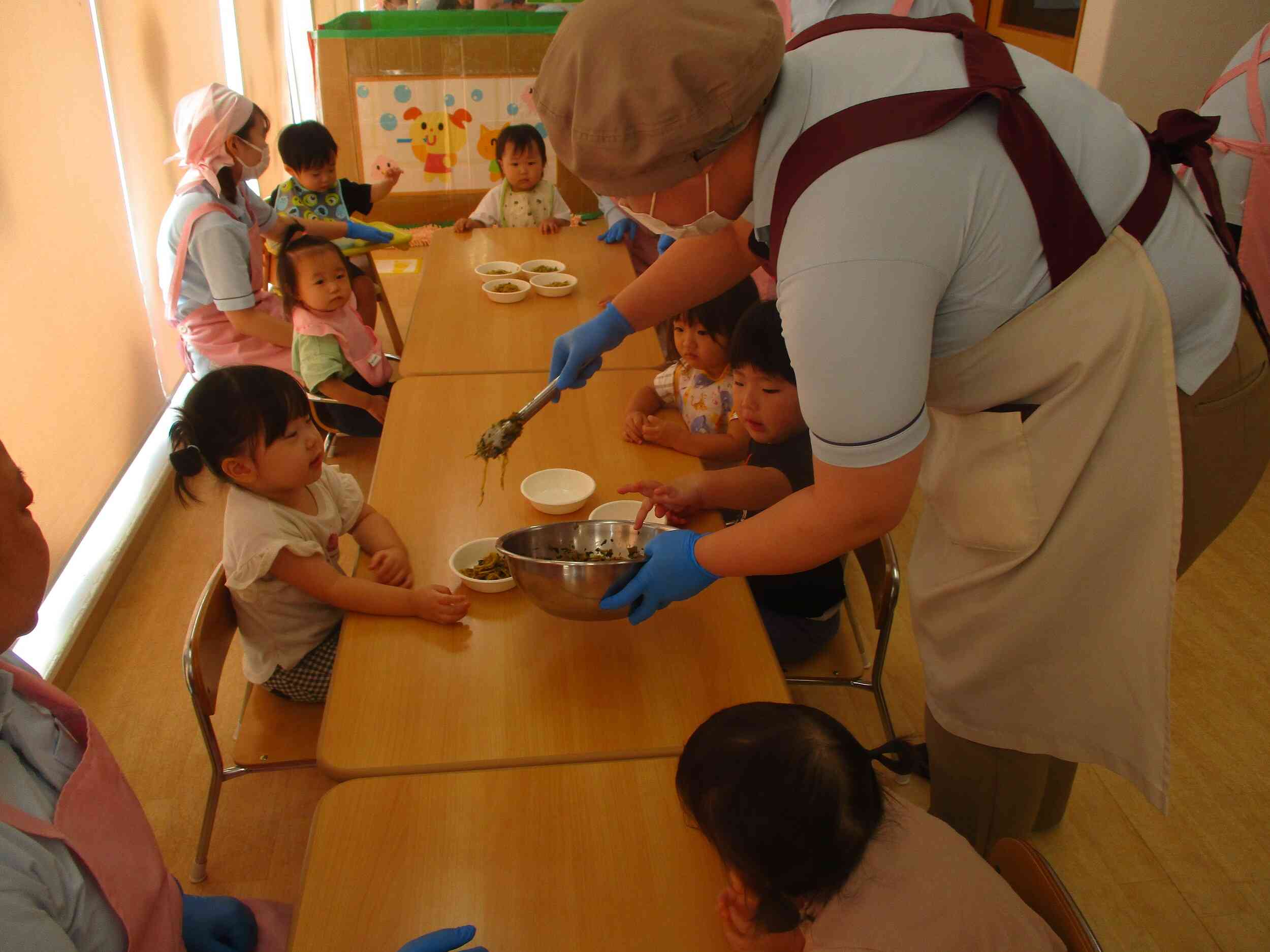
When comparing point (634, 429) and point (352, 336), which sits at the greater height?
point (634, 429)

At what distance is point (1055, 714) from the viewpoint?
1330 millimetres

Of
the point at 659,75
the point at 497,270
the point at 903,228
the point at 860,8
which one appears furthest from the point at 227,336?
the point at 903,228

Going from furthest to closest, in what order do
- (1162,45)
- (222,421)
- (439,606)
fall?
(1162,45)
(222,421)
(439,606)

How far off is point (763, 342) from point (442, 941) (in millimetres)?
1221

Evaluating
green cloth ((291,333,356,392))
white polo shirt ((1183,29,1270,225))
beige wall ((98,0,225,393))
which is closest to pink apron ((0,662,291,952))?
green cloth ((291,333,356,392))

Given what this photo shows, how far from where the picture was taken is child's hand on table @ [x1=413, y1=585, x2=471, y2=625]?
4.39ft

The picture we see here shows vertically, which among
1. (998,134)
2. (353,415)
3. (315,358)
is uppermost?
(998,134)

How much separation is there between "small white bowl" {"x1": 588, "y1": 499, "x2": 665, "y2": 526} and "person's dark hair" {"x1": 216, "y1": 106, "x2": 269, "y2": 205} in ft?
6.51

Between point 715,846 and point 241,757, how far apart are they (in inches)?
35.7

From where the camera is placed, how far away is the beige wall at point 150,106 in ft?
10.0

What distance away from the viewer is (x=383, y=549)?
1.50m

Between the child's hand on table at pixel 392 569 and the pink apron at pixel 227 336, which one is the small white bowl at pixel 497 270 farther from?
the child's hand on table at pixel 392 569

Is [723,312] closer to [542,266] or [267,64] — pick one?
[542,266]

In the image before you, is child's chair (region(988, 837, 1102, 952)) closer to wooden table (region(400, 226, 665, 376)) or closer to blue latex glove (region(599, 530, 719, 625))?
blue latex glove (region(599, 530, 719, 625))
